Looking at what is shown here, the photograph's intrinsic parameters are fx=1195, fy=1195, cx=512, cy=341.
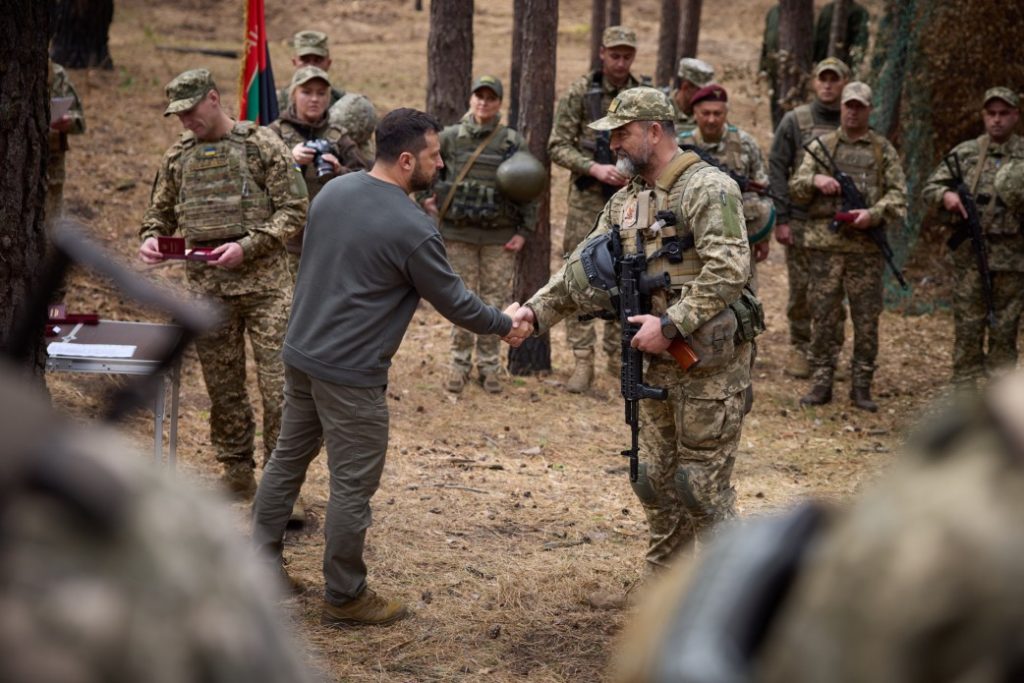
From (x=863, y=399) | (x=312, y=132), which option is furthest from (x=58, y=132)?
(x=863, y=399)

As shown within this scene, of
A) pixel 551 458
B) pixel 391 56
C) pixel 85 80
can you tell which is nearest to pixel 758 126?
pixel 391 56

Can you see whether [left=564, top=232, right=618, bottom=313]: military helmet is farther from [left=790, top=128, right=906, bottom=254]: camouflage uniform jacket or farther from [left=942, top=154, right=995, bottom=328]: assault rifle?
[left=942, top=154, right=995, bottom=328]: assault rifle

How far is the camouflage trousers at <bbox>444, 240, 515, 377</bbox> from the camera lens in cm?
939

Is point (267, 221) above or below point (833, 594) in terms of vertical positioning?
below

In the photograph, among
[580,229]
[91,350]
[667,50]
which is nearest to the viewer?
[91,350]

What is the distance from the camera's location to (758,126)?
2098 centimetres

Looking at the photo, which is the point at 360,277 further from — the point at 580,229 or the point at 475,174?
the point at 580,229

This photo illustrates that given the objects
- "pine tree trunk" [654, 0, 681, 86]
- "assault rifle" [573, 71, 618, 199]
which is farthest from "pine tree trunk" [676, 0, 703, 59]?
"assault rifle" [573, 71, 618, 199]

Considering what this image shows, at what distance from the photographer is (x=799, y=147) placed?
995 centimetres

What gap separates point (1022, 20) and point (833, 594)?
12511mm

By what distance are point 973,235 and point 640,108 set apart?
4.81 metres

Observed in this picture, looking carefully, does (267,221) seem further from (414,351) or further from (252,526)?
(414,351)

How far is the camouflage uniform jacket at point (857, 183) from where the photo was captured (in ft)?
30.9

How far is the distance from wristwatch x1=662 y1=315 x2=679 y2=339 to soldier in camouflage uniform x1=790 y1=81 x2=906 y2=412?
15.3 feet
